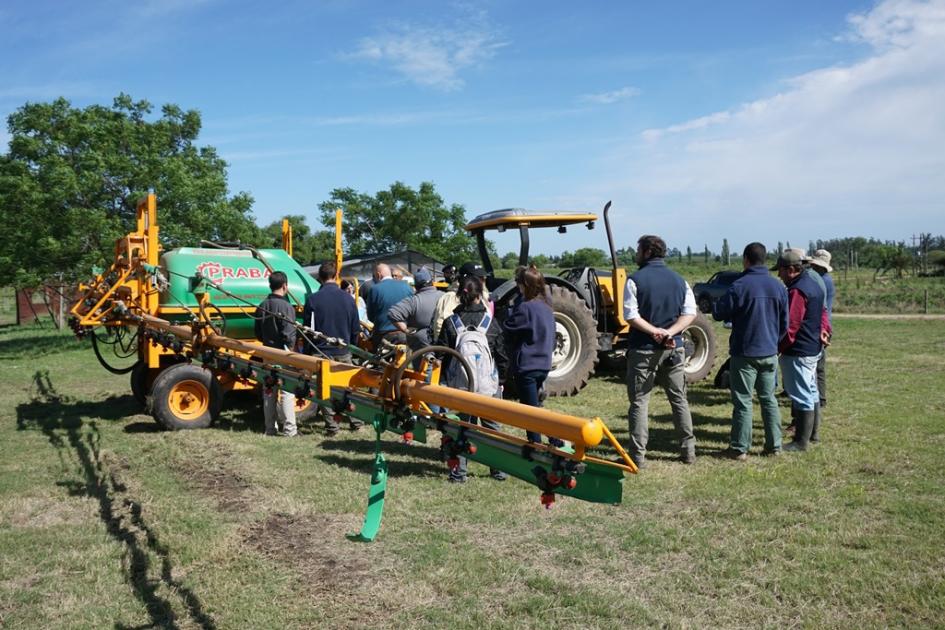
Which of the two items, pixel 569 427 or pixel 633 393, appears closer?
pixel 569 427

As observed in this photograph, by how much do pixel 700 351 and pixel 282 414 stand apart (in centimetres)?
594

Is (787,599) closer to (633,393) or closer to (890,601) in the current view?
(890,601)

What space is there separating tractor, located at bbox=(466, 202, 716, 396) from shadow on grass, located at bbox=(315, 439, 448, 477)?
101 inches

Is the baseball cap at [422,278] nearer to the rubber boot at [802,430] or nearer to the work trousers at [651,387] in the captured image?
the work trousers at [651,387]

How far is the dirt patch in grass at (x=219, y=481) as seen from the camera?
5.06 meters

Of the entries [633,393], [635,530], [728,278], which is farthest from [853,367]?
[728,278]

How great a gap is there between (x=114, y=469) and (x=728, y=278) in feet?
71.7

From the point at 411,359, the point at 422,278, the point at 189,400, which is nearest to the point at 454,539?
the point at 411,359

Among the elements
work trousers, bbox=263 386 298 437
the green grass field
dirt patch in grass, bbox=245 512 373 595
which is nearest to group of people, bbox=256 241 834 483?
the green grass field

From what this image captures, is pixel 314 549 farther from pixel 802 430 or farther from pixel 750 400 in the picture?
pixel 802 430

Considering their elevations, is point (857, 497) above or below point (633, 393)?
below

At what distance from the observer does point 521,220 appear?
897 cm

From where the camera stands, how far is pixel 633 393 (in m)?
5.74

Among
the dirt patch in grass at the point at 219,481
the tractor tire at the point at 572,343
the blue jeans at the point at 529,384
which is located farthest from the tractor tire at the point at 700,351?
the dirt patch in grass at the point at 219,481
